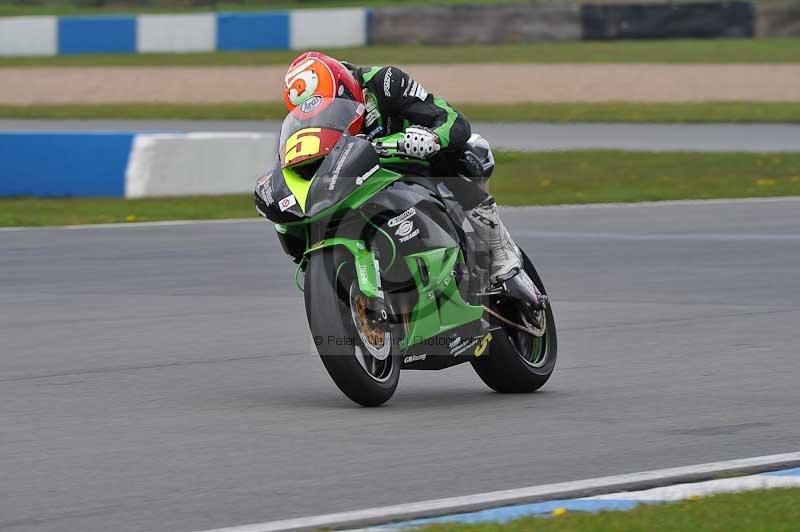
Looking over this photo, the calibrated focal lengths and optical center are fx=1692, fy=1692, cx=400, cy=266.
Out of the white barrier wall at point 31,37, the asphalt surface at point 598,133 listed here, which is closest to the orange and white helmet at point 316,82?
the asphalt surface at point 598,133

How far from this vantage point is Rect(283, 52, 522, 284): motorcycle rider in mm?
6773

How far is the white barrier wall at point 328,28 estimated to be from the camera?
1388 inches

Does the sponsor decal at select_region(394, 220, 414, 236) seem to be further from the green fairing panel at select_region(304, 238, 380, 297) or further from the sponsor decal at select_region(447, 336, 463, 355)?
the sponsor decal at select_region(447, 336, 463, 355)

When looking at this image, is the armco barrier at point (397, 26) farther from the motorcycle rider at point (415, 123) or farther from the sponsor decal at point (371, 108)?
the sponsor decal at point (371, 108)

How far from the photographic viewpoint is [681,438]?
244 inches

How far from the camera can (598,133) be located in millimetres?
22688

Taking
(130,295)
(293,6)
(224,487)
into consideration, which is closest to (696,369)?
(224,487)

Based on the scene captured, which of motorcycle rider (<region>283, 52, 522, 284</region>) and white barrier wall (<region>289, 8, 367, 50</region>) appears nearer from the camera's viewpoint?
motorcycle rider (<region>283, 52, 522, 284</region>)

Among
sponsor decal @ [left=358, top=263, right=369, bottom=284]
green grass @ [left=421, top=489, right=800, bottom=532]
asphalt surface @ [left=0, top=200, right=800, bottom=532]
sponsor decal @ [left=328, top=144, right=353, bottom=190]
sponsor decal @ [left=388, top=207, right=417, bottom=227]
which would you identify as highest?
sponsor decal @ [left=328, top=144, right=353, bottom=190]

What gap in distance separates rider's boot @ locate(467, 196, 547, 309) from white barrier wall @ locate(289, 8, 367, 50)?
92.6ft

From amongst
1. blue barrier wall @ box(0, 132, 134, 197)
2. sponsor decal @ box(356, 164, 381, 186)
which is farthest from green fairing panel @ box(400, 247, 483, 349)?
blue barrier wall @ box(0, 132, 134, 197)

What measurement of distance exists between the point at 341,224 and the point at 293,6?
3432 centimetres

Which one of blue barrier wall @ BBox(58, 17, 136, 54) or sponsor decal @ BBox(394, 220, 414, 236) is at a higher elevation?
sponsor decal @ BBox(394, 220, 414, 236)

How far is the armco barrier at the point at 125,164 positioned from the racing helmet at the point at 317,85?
1050cm
